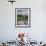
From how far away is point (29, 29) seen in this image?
575cm

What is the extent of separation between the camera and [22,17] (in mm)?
5754

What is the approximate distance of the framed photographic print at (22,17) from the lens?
5734 mm

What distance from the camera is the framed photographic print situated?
5734 mm

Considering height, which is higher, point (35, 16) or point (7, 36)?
point (35, 16)

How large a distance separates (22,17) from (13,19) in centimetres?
38

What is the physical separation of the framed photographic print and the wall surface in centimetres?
12

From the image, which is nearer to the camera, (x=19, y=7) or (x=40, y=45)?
(x=40, y=45)

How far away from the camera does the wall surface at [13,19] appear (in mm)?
5723

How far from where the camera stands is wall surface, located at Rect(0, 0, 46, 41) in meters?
5.72

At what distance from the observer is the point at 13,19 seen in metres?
5.76

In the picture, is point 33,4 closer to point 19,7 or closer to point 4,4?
point 19,7

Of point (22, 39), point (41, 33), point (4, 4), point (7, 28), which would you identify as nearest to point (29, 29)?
point (41, 33)

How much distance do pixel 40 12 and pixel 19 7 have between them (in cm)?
88

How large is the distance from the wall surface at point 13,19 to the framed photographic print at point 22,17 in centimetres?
12
